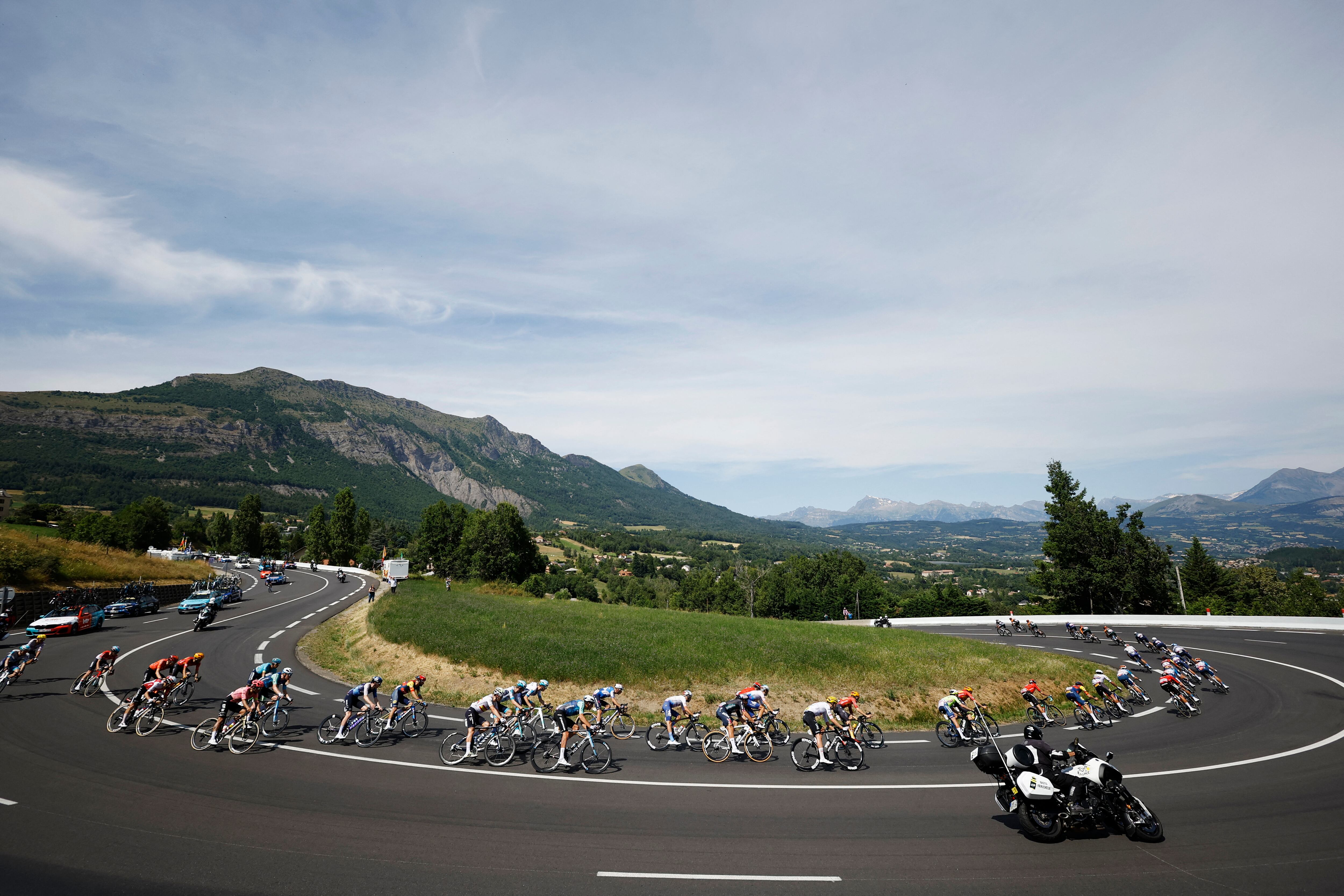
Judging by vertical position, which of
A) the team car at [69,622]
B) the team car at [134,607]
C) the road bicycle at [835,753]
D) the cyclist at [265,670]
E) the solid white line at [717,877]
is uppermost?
the cyclist at [265,670]

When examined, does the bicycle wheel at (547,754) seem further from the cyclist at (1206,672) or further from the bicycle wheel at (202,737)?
the cyclist at (1206,672)

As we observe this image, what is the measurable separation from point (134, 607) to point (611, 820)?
177ft

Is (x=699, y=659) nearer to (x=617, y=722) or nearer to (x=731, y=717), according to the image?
(x=617, y=722)

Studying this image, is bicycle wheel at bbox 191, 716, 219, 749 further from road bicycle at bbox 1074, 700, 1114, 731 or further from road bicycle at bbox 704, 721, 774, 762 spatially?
road bicycle at bbox 1074, 700, 1114, 731

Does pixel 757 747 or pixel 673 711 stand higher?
pixel 673 711

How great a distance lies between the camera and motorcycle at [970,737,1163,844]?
37.1 ft

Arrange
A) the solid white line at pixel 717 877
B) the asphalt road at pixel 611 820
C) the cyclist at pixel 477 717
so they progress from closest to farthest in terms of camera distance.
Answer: the asphalt road at pixel 611 820
the solid white line at pixel 717 877
the cyclist at pixel 477 717

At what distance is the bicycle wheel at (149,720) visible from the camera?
667 inches

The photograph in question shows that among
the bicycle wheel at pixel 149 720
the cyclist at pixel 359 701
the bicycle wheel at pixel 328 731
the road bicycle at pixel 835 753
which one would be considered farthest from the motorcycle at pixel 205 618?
the road bicycle at pixel 835 753

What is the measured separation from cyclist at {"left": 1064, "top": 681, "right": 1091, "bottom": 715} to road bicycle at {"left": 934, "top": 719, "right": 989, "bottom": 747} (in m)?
4.45

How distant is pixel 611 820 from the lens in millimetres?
12086

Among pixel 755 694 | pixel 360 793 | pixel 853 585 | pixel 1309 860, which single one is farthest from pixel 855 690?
pixel 853 585

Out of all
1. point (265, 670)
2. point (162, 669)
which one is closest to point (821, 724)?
point (265, 670)

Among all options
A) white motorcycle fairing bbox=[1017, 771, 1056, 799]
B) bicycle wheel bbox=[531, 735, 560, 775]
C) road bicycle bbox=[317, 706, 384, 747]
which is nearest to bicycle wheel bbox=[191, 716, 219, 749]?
road bicycle bbox=[317, 706, 384, 747]
